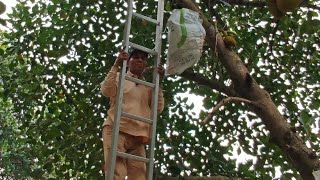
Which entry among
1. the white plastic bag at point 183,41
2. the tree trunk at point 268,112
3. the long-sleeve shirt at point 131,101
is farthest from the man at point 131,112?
the tree trunk at point 268,112

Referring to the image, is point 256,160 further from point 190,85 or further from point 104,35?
point 104,35

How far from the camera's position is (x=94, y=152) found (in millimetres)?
3979

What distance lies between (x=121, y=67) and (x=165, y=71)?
1.21ft

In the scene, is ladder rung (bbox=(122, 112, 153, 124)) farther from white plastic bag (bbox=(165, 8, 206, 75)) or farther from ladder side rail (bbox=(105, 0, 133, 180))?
white plastic bag (bbox=(165, 8, 206, 75))

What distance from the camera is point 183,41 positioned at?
2.57 meters

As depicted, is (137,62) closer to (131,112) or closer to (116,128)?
(131,112)

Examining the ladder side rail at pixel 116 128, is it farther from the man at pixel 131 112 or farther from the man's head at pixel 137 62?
the man's head at pixel 137 62

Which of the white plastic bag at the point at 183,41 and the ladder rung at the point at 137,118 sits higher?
the white plastic bag at the point at 183,41

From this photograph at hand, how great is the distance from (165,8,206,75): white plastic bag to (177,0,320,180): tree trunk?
0.30 meters

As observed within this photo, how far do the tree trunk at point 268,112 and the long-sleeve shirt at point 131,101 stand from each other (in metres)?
0.50

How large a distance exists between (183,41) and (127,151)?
0.70 meters

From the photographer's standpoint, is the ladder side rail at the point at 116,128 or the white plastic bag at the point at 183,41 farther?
the white plastic bag at the point at 183,41

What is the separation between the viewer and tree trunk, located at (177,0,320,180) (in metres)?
2.29

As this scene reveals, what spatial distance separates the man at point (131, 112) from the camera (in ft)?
8.04
